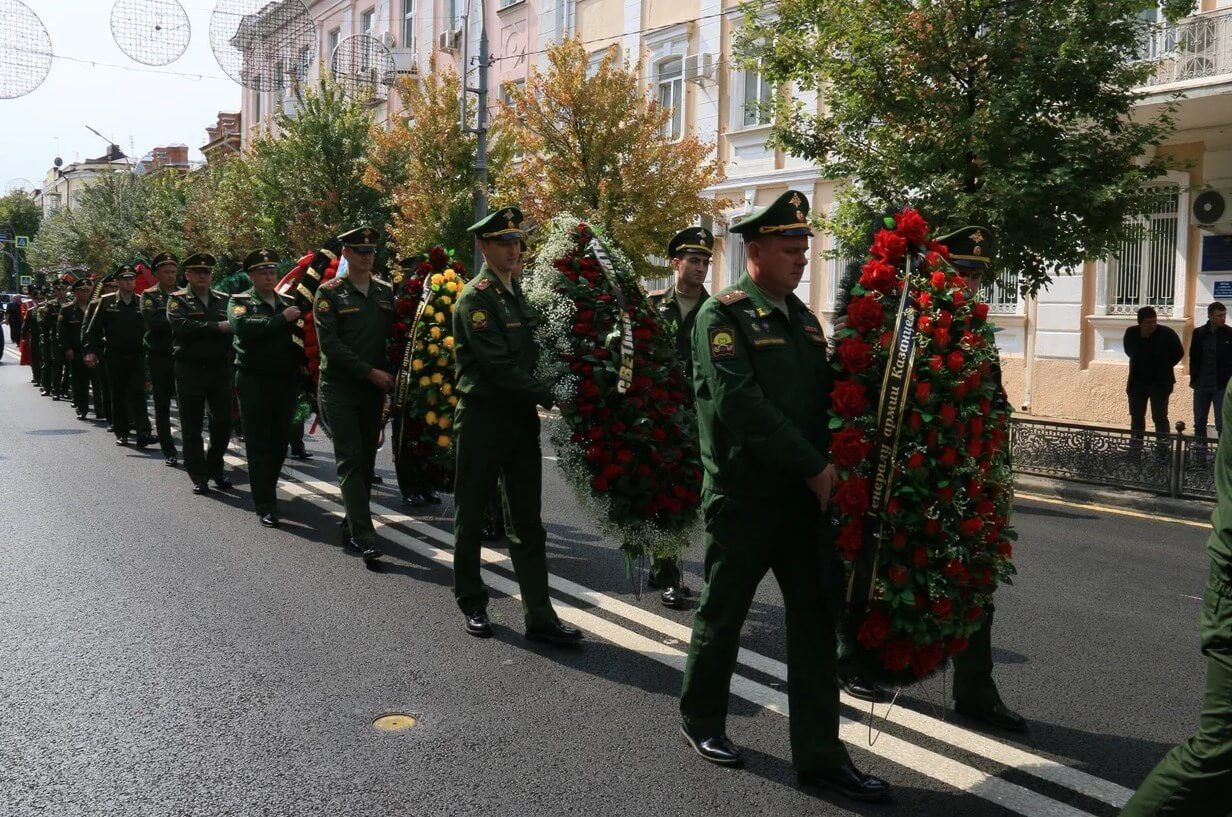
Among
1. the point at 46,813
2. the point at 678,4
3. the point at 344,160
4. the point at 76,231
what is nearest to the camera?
the point at 46,813

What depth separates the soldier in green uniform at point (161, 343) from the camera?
12.7 meters

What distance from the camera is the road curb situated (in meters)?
11.0

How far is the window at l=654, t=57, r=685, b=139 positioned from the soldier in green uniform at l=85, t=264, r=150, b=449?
14263mm

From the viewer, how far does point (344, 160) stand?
29.6 metres

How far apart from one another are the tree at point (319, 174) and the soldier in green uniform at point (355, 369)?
2148cm

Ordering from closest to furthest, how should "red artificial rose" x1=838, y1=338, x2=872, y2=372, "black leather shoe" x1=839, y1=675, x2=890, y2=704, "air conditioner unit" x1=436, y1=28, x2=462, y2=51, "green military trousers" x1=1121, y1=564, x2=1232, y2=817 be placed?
"green military trousers" x1=1121, y1=564, x2=1232, y2=817
"red artificial rose" x1=838, y1=338, x2=872, y2=372
"black leather shoe" x1=839, y1=675, x2=890, y2=704
"air conditioner unit" x1=436, y1=28, x2=462, y2=51

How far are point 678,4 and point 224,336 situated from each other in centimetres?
1775

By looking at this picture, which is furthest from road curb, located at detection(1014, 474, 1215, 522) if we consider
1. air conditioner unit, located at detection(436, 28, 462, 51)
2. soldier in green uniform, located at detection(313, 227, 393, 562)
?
air conditioner unit, located at detection(436, 28, 462, 51)

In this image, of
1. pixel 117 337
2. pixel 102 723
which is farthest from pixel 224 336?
pixel 102 723

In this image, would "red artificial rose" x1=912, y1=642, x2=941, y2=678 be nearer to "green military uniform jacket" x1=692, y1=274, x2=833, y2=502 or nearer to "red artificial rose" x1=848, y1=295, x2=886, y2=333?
"green military uniform jacket" x1=692, y1=274, x2=833, y2=502

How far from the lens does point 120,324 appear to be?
14.5 m

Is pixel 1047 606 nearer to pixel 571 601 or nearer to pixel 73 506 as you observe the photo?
pixel 571 601

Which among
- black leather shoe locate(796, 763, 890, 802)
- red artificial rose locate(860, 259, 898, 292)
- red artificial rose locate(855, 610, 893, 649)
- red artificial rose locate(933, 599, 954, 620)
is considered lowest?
black leather shoe locate(796, 763, 890, 802)

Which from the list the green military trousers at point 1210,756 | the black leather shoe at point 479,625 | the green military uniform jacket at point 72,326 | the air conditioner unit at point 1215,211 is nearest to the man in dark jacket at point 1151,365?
the air conditioner unit at point 1215,211
